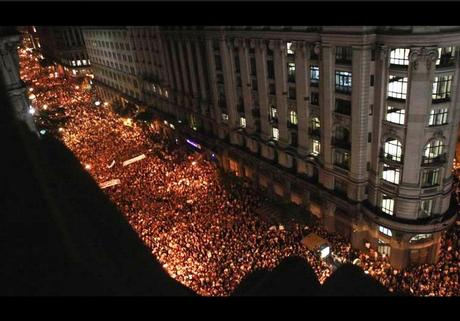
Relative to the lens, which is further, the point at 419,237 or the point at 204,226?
the point at 204,226

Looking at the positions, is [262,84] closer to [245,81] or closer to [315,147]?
[245,81]

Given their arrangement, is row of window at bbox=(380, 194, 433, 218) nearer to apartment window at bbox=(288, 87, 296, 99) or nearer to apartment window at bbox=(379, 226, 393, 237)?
apartment window at bbox=(379, 226, 393, 237)

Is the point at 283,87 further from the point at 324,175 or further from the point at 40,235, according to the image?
the point at 40,235

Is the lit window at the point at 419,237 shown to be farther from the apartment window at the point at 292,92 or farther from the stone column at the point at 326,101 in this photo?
the apartment window at the point at 292,92

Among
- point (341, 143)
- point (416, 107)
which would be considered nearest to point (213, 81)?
point (341, 143)

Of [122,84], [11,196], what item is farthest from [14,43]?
[122,84]

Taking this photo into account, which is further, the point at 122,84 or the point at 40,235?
the point at 122,84
